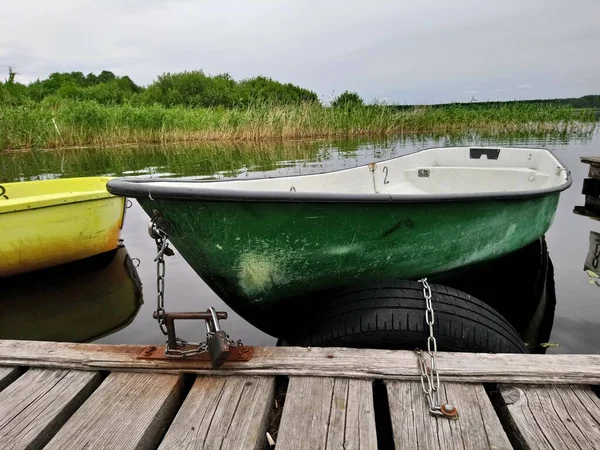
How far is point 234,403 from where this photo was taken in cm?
184

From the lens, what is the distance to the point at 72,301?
4.07m

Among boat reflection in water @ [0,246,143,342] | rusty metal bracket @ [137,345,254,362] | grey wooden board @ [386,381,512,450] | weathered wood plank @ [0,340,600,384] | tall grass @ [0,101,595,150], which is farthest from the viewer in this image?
tall grass @ [0,101,595,150]

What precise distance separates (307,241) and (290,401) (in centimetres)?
89

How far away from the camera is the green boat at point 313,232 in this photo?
2248 mm

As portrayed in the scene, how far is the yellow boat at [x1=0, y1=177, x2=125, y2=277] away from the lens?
13.4 feet

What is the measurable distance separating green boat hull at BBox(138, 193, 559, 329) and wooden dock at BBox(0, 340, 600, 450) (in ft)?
1.68

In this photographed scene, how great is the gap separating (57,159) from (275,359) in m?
12.5

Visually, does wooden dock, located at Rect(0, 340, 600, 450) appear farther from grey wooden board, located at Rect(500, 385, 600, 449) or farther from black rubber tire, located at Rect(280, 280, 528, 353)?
black rubber tire, located at Rect(280, 280, 528, 353)

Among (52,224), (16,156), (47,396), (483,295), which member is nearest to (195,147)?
(16,156)

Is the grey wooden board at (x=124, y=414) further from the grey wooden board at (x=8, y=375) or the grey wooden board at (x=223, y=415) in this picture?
the grey wooden board at (x=8, y=375)

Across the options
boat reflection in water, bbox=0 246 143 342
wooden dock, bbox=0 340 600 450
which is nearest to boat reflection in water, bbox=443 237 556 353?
wooden dock, bbox=0 340 600 450

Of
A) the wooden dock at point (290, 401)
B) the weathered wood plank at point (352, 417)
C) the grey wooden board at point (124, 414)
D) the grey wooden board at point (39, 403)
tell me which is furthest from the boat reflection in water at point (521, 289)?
the grey wooden board at point (39, 403)

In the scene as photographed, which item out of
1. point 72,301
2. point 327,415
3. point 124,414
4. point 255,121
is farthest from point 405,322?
point 255,121

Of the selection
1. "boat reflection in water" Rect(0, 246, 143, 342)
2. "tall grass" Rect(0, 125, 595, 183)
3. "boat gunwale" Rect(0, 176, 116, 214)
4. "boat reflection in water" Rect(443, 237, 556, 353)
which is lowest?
"boat reflection in water" Rect(443, 237, 556, 353)
